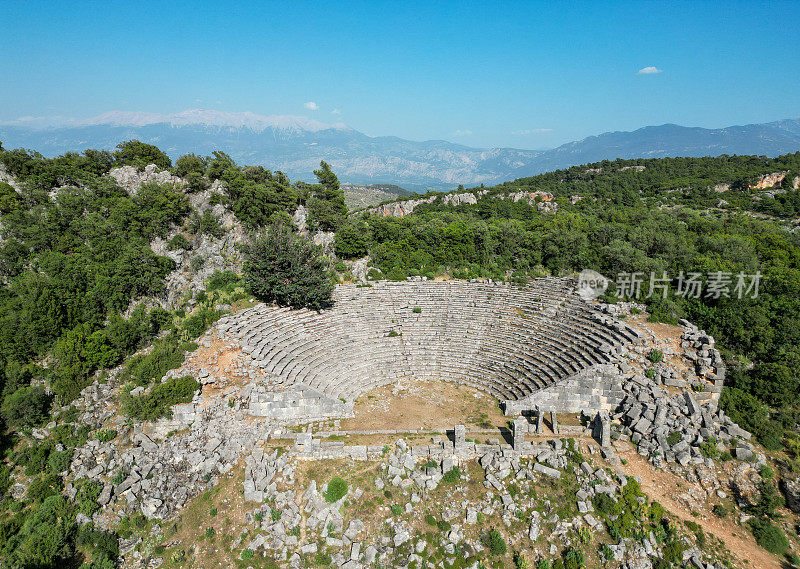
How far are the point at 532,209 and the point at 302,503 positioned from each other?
54.0 metres

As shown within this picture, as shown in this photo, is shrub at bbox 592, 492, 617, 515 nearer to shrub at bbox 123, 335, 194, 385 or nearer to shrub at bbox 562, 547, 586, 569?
shrub at bbox 562, 547, 586, 569

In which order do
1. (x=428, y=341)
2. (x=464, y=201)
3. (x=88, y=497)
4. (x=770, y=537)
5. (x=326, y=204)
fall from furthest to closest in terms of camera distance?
(x=464, y=201) → (x=326, y=204) → (x=428, y=341) → (x=88, y=497) → (x=770, y=537)

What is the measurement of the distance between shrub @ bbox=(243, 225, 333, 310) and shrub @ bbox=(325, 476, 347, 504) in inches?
499

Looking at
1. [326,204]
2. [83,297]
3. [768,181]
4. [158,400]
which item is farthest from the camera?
[768,181]

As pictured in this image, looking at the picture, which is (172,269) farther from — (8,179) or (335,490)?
(335,490)

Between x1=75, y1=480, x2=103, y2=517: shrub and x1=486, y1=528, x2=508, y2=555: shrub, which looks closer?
x1=486, y1=528, x2=508, y2=555: shrub

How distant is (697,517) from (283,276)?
2428cm

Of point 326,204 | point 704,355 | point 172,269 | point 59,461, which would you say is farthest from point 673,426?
point 172,269

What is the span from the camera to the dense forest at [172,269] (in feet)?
53.8

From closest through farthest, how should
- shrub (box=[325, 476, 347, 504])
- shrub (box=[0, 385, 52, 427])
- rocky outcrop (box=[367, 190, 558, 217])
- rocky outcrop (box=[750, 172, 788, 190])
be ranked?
1. shrub (box=[325, 476, 347, 504])
2. shrub (box=[0, 385, 52, 427])
3. rocky outcrop (box=[750, 172, 788, 190])
4. rocky outcrop (box=[367, 190, 558, 217])

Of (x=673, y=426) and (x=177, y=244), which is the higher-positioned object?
(x=177, y=244)

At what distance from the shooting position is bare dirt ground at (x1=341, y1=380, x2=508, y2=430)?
19.6 meters

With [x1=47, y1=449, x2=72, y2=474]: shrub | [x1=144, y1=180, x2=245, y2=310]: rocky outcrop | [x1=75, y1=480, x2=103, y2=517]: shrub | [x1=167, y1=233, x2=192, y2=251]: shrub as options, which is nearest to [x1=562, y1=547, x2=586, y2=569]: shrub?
[x1=75, y1=480, x2=103, y2=517]: shrub

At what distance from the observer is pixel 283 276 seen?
24.7 m
